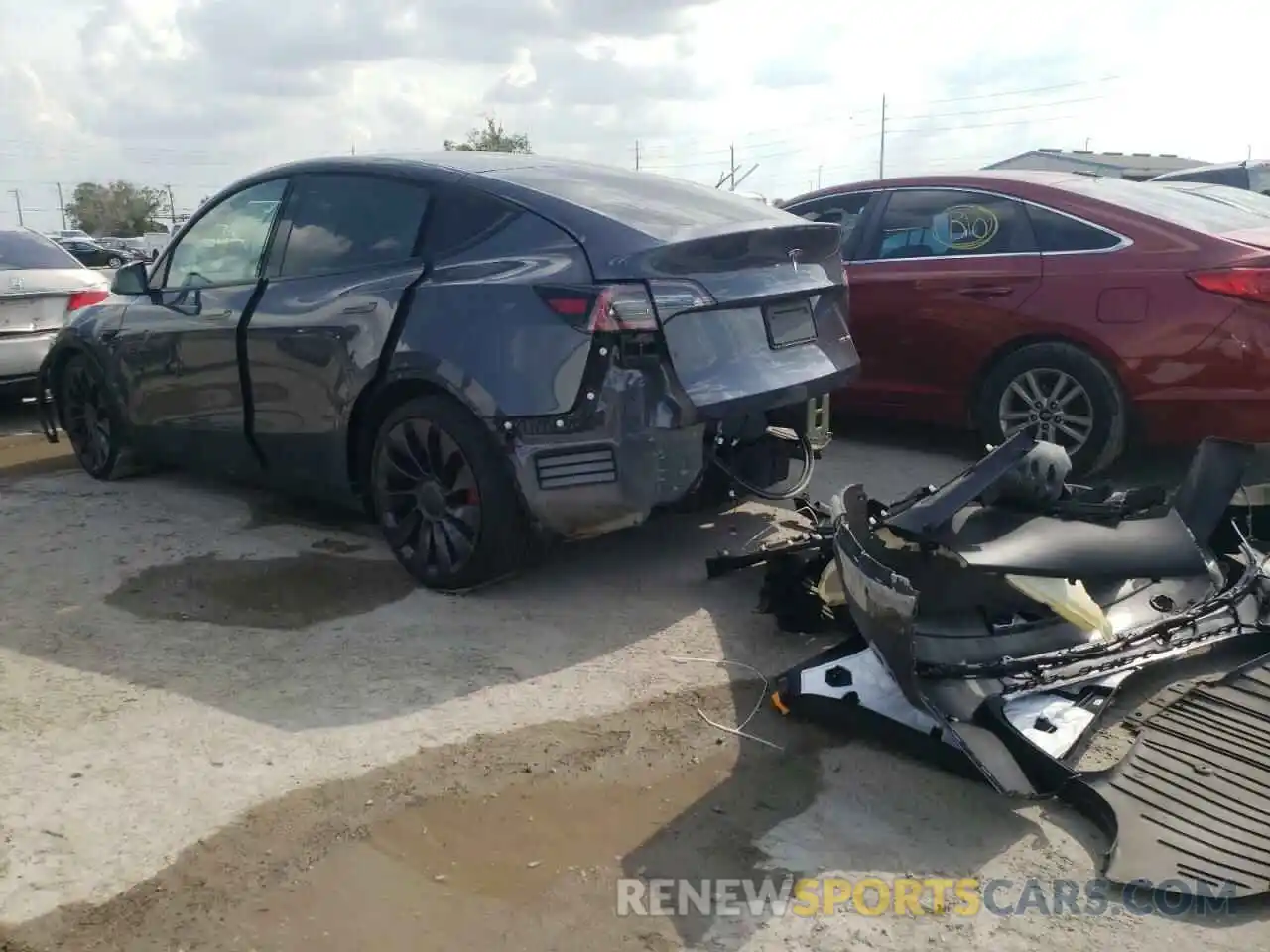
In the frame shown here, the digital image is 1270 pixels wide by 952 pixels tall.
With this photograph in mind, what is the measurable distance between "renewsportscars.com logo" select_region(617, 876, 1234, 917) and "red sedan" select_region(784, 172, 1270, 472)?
3.52 meters

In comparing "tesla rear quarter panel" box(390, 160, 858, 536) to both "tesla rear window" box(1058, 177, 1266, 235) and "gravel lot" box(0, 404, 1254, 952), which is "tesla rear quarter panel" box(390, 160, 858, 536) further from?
"tesla rear window" box(1058, 177, 1266, 235)

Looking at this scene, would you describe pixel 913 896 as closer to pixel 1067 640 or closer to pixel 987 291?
pixel 1067 640

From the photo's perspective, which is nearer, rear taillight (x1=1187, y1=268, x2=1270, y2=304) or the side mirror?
rear taillight (x1=1187, y1=268, x2=1270, y2=304)

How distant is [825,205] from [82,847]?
18.9 feet

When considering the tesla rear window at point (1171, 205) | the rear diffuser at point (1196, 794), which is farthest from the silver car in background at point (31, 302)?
the rear diffuser at point (1196, 794)

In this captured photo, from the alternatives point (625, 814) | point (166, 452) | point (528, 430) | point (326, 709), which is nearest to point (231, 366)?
point (166, 452)

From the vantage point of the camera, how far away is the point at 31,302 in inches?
314

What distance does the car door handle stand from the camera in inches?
244

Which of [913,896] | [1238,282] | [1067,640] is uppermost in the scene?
[1238,282]

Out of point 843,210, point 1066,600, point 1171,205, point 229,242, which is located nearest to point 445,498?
point 229,242

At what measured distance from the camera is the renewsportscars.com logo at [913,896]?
8.61ft

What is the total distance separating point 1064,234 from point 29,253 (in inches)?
282

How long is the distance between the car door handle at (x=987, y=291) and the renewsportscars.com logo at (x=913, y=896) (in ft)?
13.4

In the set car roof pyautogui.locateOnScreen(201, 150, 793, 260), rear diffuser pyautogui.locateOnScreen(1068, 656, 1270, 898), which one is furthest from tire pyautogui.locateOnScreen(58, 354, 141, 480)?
rear diffuser pyautogui.locateOnScreen(1068, 656, 1270, 898)
